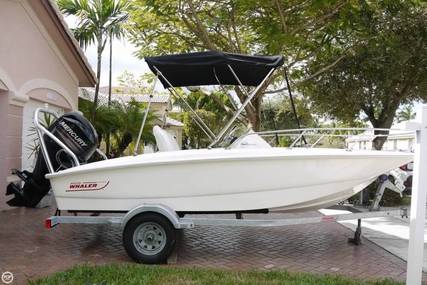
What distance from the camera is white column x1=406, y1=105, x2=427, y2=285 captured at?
4.47 meters

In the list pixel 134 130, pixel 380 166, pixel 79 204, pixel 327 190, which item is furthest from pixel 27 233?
pixel 134 130

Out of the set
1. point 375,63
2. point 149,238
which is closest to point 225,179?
point 149,238

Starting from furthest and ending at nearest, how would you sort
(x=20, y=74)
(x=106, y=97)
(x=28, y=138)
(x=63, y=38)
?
(x=106, y=97) → (x=63, y=38) → (x=28, y=138) → (x=20, y=74)

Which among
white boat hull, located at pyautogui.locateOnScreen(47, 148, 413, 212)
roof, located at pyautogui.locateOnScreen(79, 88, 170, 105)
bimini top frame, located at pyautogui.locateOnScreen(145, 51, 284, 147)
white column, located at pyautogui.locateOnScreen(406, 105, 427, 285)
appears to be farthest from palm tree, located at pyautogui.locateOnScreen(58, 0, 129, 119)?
white column, located at pyautogui.locateOnScreen(406, 105, 427, 285)

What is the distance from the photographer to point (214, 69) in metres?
6.86

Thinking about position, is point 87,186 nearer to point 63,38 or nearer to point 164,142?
point 164,142

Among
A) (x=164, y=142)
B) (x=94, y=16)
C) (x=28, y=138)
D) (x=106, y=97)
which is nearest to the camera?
(x=164, y=142)

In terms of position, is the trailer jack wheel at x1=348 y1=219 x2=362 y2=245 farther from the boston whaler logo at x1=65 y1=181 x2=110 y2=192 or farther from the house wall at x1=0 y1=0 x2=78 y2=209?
the house wall at x1=0 y1=0 x2=78 y2=209

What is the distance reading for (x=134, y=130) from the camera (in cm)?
1421

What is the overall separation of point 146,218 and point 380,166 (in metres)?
2.87

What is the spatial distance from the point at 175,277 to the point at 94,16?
42.7 ft

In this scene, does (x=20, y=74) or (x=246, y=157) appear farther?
(x=20, y=74)

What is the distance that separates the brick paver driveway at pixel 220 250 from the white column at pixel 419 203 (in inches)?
A: 38.0

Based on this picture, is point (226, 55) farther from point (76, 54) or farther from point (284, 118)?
point (284, 118)
